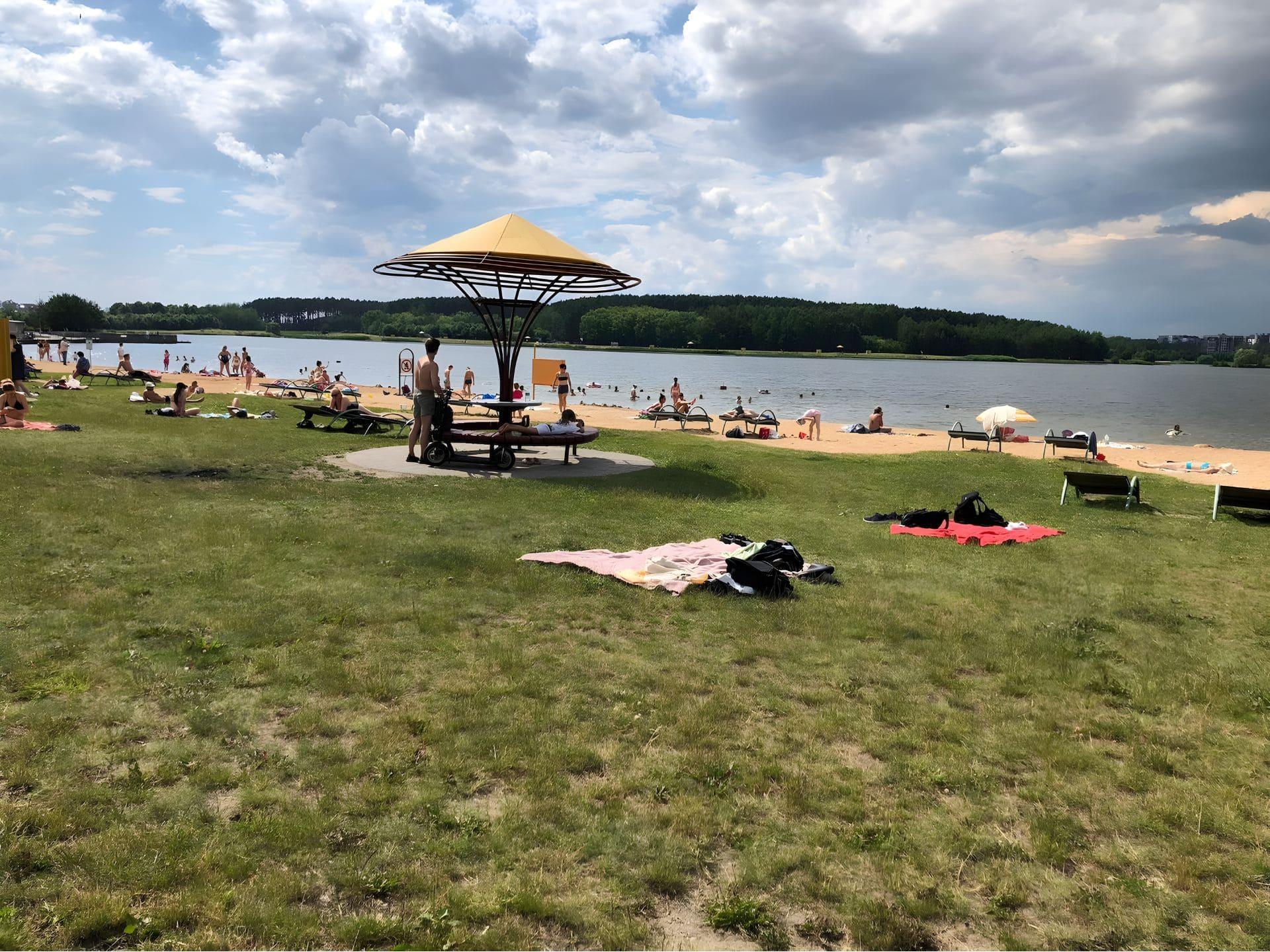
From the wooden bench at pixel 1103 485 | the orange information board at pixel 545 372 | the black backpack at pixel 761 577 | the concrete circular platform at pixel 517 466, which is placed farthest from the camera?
the orange information board at pixel 545 372

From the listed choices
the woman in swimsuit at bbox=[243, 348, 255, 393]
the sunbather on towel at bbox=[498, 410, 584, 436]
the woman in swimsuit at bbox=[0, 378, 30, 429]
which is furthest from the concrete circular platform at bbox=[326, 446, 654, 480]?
the woman in swimsuit at bbox=[243, 348, 255, 393]

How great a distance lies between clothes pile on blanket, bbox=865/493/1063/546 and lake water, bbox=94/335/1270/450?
3263cm

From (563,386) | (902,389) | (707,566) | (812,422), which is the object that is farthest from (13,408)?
(902,389)

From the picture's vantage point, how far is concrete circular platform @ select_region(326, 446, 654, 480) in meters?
13.4

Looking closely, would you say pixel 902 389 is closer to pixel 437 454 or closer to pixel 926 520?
pixel 437 454

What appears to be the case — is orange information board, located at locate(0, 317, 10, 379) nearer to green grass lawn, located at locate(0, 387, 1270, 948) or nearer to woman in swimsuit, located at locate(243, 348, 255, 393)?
woman in swimsuit, located at locate(243, 348, 255, 393)

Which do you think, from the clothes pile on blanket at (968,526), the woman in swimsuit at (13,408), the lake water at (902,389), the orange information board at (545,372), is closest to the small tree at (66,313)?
the lake water at (902,389)

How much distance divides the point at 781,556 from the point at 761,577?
67cm

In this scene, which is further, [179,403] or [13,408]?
[179,403]

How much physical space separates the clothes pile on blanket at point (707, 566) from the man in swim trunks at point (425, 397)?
20.7ft

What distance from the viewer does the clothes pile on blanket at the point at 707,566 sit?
7.26 metres

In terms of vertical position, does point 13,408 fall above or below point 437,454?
above

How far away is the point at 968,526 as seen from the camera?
1067 centimetres

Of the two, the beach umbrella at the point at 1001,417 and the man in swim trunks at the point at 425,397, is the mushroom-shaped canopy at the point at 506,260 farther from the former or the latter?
the beach umbrella at the point at 1001,417
